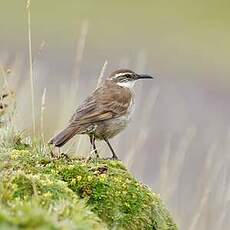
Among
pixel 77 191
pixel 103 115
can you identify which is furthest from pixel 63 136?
pixel 77 191

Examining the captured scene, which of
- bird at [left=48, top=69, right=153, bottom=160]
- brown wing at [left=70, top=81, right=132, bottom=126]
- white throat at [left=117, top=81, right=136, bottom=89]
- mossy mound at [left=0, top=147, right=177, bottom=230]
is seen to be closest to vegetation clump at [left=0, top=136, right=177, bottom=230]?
mossy mound at [left=0, top=147, right=177, bottom=230]

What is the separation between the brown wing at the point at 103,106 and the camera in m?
→ 10.2

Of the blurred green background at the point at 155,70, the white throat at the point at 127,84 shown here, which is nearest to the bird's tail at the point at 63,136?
the blurred green background at the point at 155,70

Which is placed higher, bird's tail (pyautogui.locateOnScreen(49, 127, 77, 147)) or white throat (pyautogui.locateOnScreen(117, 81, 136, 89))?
white throat (pyautogui.locateOnScreen(117, 81, 136, 89))

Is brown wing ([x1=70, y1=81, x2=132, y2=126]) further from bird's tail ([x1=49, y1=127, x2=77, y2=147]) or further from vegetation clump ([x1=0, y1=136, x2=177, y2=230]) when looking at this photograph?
vegetation clump ([x1=0, y1=136, x2=177, y2=230])

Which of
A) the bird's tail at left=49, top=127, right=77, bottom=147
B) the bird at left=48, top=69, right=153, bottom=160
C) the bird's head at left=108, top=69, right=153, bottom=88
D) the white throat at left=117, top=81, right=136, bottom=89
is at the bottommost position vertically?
the bird's tail at left=49, top=127, right=77, bottom=147

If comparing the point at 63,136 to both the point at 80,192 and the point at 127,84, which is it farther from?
the point at 80,192

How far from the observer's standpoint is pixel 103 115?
10492 mm

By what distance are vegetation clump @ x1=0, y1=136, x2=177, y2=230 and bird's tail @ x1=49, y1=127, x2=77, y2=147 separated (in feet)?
4.12

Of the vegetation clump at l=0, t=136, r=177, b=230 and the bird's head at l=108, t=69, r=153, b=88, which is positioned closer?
the vegetation clump at l=0, t=136, r=177, b=230

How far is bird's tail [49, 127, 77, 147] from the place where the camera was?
9.14 m

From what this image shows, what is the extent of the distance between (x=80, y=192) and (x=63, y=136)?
260cm

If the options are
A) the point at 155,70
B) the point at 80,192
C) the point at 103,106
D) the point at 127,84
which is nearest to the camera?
the point at 80,192

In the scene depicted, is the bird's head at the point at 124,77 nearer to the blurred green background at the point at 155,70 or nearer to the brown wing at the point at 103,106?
the brown wing at the point at 103,106
